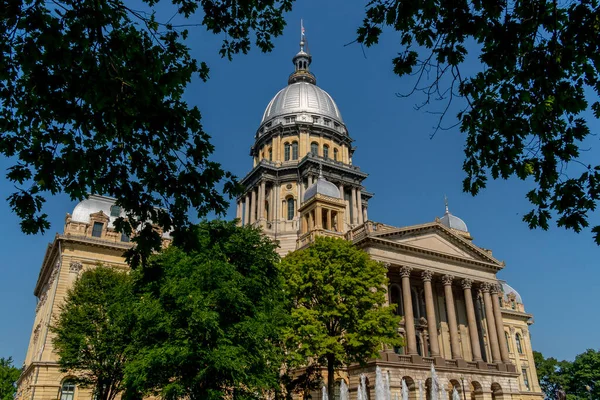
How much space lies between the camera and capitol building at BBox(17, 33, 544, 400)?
43812 mm

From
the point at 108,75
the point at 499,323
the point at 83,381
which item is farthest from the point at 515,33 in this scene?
the point at 499,323

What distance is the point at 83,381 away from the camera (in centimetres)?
3431

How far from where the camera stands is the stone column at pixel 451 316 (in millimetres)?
48406

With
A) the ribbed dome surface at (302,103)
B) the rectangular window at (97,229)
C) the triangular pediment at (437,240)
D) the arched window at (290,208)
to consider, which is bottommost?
the triangular pediment at (437,240)

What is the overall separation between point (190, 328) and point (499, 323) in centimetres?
3995

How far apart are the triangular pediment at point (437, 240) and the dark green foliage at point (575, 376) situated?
31.6 meters

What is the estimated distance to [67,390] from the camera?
43.3 metres

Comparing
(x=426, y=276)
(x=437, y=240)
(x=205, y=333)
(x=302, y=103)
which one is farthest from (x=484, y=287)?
(x=302, y=103)

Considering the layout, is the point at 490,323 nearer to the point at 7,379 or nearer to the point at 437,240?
the point at 437,240

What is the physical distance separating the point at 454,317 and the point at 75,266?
37296 mm

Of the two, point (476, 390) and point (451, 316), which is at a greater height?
point (451, 316)

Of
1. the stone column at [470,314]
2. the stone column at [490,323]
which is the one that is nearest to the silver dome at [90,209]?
the stone column at [470,314]

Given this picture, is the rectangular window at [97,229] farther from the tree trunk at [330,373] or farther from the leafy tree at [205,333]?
the tree trunk at [330,373]

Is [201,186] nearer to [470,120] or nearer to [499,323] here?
[470,120]
